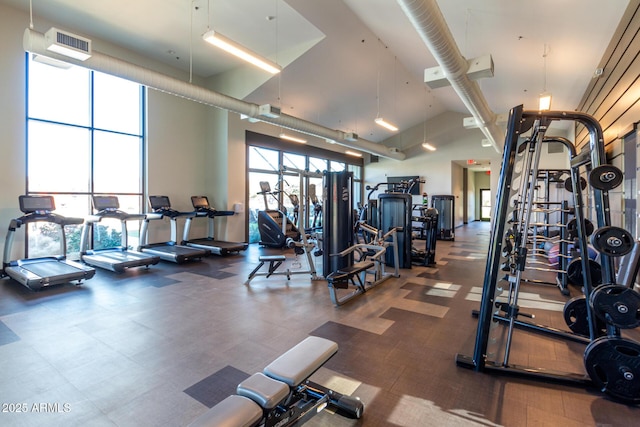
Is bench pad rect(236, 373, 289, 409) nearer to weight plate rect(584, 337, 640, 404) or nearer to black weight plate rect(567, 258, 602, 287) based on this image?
weight plate rect(584, 337, 640, 404)

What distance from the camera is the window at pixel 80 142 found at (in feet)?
19.6

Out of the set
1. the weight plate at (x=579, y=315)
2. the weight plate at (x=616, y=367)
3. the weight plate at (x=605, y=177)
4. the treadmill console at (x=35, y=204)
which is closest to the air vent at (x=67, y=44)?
the treadmill console at (x=35, y=204)

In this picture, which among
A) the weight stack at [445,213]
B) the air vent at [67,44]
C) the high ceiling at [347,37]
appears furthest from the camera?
the weight stack at [445,213]

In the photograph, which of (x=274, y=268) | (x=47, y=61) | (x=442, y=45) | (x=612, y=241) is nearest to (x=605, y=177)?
(x=612, y=241)

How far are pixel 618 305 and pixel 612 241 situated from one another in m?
0.41

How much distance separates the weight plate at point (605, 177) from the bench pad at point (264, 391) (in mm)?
2429

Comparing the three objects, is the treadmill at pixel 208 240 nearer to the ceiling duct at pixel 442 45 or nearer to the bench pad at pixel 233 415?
the ceiling duct at pixel 442 45

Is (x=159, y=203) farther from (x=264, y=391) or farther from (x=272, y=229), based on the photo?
(x=264, y=391)

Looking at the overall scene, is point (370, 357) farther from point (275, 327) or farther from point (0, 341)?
point (0, 341)

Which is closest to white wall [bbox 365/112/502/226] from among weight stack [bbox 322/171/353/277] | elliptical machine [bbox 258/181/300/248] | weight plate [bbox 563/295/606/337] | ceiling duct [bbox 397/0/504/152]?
ceiling duct [bbox 397/0/504/152]

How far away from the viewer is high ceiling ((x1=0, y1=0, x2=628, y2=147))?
15.9 ft

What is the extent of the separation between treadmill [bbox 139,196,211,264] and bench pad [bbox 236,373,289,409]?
18.0 ft

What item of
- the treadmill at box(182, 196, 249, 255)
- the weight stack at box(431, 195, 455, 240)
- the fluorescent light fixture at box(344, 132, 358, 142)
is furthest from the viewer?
the weight stack at box(431, 195, 455, 240)

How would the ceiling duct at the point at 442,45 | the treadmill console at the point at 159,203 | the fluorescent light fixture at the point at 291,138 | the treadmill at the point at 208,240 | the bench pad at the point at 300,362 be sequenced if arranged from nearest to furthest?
the bench pad at the point at 300,362, the ceiling duct at the point at 442,45, the treadmill console at the point at 159,203, the treadmill at the point at 208,240, the fluorescent light fixture at the point at 291,138
